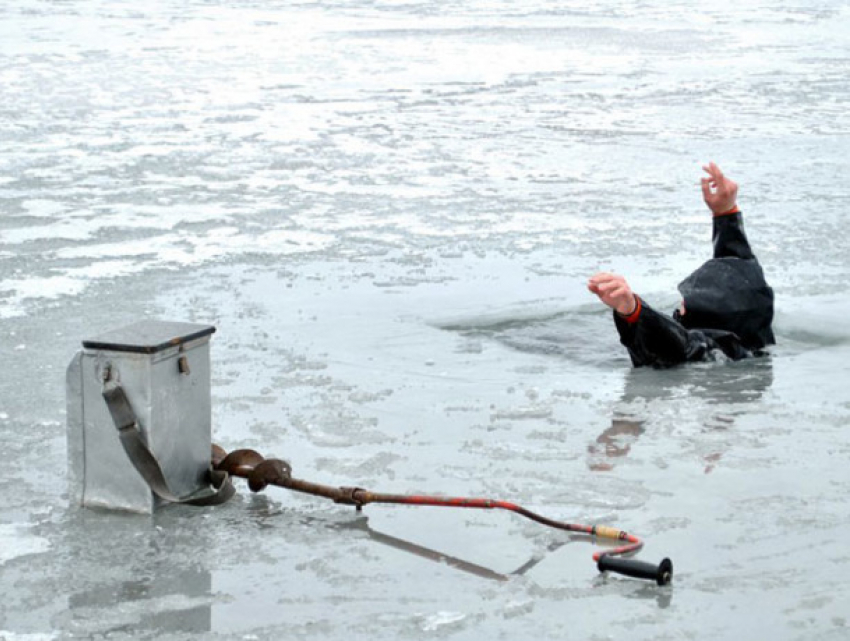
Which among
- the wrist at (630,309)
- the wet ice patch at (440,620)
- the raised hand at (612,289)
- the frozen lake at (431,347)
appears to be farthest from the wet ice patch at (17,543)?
the wrist at (630,309)

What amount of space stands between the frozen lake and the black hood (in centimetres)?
20

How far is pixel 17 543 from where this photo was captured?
4.24 meters

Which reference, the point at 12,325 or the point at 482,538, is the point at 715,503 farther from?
the point at 12,325

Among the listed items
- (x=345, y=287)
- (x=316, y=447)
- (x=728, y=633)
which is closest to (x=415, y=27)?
(x=345, y=287)

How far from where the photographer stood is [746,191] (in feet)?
34.6

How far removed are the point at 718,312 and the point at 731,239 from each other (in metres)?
0.38

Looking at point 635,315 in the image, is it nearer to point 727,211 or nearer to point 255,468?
point 727,211

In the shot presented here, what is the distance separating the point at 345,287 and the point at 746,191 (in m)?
3.81

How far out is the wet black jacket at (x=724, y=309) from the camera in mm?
6312

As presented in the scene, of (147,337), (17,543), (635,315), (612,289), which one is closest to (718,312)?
(635,315)

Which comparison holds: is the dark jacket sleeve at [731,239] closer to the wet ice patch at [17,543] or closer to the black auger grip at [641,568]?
the black auger grip at [641,568]

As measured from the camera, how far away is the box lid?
437 centimetres

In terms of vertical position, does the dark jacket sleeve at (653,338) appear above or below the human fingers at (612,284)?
below

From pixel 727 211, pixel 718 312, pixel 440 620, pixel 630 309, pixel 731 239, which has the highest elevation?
pixel 727 211
